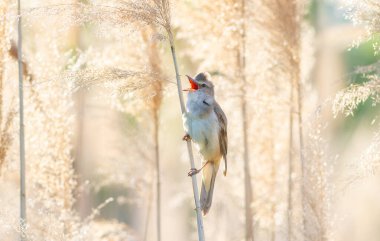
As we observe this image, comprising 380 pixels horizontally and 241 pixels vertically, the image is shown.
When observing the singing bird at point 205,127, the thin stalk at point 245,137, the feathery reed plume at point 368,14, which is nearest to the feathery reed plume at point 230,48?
the thin stalk at point 245,137

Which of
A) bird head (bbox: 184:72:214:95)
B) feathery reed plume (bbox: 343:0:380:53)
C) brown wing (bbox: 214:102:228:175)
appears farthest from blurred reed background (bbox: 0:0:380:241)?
brown wing (bbox: 214:102:228:175)

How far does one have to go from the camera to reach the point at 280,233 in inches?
204

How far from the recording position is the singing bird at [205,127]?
3851mm

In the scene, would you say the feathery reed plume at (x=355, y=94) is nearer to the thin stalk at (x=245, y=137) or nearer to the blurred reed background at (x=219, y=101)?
the blurred reed background at (x=219, y=101)

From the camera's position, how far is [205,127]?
3.97 m

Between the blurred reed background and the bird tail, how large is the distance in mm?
522

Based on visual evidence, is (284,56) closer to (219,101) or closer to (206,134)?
(219,101)

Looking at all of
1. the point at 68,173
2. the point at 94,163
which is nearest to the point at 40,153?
the point at 68,173

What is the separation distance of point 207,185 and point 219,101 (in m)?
1.64

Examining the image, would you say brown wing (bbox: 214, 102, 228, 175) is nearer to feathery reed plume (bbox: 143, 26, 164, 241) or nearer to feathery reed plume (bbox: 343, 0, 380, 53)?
feathery reed plume (bbox: 143, 26, 164, 241)

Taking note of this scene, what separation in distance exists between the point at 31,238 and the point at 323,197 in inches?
63.7

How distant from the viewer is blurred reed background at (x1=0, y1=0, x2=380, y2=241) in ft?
11.1

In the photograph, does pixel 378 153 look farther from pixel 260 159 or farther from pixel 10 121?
pixel 260 159

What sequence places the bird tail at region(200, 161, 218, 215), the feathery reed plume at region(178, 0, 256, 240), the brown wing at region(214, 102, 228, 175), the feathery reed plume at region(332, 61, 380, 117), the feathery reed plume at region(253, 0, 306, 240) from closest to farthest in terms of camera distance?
the feathery reed plume at region(332, 61, 380, 117) < the bird tail at region(200, 161, 218, 215) < the brown wing at region(214, 102, 228, 175) < the feathery reed plume at region(253, 0, 306, 240) < the feathery reed plume at region(178, 0, 256, 240)
